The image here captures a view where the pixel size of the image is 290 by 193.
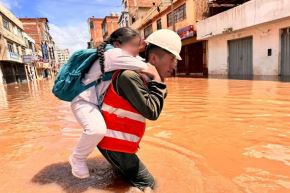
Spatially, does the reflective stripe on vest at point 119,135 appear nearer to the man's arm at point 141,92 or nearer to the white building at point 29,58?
the man's arm at point 141,92

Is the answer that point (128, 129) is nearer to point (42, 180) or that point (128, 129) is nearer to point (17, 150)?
point (42, 180)

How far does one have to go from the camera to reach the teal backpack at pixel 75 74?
2014mm

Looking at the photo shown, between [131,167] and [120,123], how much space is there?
1.33ft

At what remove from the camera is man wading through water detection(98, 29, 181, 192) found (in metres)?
1.83

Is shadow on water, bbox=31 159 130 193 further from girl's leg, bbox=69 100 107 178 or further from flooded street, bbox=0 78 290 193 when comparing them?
girl's leg, bbox=69 100 107 178

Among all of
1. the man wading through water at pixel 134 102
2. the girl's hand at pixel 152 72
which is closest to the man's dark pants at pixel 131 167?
Answer: the man wading through water at pixel 134 102

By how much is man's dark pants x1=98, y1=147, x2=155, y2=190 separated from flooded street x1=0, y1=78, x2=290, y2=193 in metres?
0.13

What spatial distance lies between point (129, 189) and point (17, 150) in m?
2.19

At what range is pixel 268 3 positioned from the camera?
12555mm

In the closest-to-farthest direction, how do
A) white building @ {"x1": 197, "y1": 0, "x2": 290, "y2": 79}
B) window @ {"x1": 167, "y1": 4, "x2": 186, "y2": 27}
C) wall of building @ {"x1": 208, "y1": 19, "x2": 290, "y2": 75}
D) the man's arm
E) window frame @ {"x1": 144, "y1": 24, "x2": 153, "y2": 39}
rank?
1. the man's arm
2. white building @ {"x1": 197, "y1": 0, "x2": 290, "y2": 79}
3. wall of building @ {"x1": 208, "y1": 19, "x2": 290, "y2": 75}
4. window @ {"x1": 167, "y1": 4, "x2": 186, "y2": 27}
5. window frame @ {"x1": 144, "y1": 24, "x2": 153, "y2": 39}

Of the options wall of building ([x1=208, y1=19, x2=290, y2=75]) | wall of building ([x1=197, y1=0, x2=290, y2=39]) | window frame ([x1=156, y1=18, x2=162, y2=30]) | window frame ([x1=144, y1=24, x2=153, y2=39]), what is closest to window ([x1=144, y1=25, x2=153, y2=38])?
window frame ([x1=144, y1=24, x2=153, y2=39])

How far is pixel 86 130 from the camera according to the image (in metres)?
1.99

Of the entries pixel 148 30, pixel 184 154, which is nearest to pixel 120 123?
pixel 184 154

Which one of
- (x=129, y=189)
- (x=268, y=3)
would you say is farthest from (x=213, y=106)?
(x=268, y=3)
